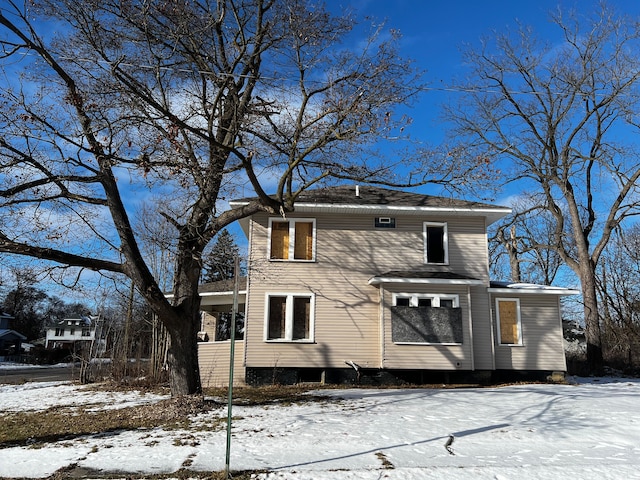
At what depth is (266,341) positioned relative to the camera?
51.5ft

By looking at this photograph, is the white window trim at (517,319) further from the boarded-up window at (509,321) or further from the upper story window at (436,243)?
the upper story window at (436,243)

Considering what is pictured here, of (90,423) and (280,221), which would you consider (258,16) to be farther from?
(90,423)

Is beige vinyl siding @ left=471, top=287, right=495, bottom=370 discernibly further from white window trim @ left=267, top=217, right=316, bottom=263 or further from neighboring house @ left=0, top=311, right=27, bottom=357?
neighboring house @ left=0, top=311, right=27, bottom=357

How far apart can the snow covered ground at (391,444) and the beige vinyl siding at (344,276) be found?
179 inches

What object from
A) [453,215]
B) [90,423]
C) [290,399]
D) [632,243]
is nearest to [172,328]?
[90,423]

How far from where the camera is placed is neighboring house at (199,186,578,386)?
15500 mm

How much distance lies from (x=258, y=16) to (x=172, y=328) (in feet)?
24.1

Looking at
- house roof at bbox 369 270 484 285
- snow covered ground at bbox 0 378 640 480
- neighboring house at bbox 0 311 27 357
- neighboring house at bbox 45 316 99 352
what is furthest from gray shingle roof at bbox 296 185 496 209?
neighboring house at bbox 45 316 99 352

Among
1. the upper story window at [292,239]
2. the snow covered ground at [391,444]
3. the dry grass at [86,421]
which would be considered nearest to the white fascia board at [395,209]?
the upper story window at [292,239]

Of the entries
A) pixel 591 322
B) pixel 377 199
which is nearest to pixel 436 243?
pixel 377 199

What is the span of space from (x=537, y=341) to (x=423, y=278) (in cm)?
469

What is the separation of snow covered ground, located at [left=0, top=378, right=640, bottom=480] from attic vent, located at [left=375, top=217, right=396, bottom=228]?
6881 mm

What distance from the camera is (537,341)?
→ 16.7m

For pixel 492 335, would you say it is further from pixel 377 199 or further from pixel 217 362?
pixel 217 362
